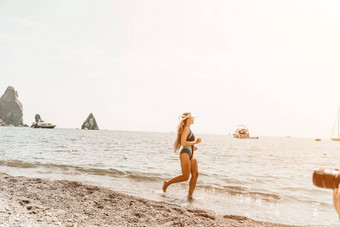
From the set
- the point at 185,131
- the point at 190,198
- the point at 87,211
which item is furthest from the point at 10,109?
the point at 87,211

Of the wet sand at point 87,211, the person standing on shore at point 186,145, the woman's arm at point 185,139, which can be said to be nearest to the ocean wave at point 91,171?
the person standing on shore at point 186,145

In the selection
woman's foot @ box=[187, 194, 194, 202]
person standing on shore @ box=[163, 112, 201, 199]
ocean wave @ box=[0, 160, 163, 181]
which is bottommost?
ocean wave @ box=[0, 160, 163, 181]

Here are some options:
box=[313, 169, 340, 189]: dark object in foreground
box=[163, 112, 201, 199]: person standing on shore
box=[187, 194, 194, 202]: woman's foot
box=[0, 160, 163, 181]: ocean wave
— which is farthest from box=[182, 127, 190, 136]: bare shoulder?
box=[313, 169, 340, 189]: dark object in foreground

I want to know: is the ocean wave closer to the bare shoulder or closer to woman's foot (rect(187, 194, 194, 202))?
woman's foot (rect(187, 194, 194, 202))

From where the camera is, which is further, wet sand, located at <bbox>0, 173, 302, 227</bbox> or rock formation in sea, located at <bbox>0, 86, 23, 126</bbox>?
rock formation in sea, located at <bbox>0, 86, 23, 126</bbox>

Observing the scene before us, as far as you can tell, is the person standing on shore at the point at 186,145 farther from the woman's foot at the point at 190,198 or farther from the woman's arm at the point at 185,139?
the woman's foot at the point at 190,198

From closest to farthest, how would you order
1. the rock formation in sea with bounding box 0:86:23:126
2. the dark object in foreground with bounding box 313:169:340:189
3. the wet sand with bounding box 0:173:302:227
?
the dark object in foreground with bounding box 313:169:340:189 < the wet sand with bounding box 0:173:302:227 < the rock formation in sea with bounding box 0:86:23:126

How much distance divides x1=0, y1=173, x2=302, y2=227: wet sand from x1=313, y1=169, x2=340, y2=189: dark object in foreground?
10.7ft

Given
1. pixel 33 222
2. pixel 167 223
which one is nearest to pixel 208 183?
pixel 167 223

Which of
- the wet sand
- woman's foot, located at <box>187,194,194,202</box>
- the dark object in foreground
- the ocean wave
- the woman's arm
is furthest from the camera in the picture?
the ocean wave

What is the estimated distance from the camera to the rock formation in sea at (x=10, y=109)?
191 metres

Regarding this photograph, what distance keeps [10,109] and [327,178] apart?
8833 inches

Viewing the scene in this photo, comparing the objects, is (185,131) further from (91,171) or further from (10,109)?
(10,109)

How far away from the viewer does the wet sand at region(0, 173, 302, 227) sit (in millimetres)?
4539
